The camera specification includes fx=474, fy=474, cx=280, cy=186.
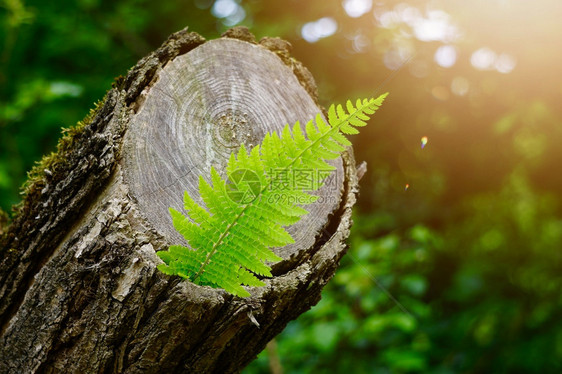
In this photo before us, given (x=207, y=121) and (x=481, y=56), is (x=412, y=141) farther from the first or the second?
(x=207, y=121)

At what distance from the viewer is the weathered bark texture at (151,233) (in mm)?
1277

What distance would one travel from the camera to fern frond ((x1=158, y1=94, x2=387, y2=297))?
127 centimetres

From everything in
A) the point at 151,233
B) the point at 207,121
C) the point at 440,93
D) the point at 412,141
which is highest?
the point at 440,93

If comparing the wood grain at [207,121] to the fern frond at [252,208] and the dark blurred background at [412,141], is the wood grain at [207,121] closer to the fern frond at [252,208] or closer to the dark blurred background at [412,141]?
the fern frond at [252,208]

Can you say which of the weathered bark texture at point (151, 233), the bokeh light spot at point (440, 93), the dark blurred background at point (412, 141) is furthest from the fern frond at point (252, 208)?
the bokeh light spot at point (440, 93)

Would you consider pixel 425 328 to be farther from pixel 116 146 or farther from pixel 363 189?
pixel 116 146

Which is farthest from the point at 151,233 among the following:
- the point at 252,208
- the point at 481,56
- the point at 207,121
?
the point at 481,56

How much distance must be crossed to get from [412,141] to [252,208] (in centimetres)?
397

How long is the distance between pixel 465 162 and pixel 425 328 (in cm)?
197

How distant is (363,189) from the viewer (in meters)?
5.55

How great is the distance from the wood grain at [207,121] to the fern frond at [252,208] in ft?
0.44

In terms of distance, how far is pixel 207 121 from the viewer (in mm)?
1599

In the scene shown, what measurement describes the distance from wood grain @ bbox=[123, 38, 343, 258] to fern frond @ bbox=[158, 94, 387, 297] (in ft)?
0.44

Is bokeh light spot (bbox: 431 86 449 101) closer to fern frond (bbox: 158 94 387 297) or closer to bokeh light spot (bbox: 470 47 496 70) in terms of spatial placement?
bokeh light spot (bbox: 470 47 496 70)
